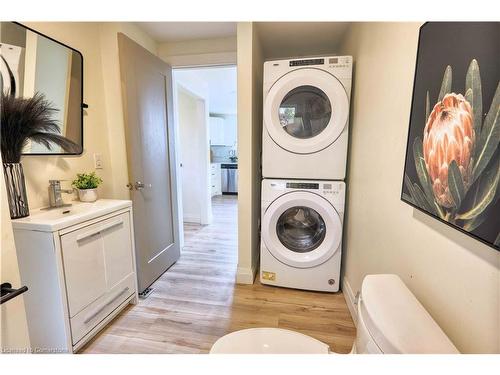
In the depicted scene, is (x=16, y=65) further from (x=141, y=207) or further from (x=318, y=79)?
(x=318, y=79)

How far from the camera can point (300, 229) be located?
78.3 inches

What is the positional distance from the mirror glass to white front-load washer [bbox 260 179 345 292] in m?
1.44

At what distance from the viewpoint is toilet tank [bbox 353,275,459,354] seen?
21.7 inches

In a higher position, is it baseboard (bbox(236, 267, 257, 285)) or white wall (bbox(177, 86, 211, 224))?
white wall (bbox(177, 86, 211, 224))

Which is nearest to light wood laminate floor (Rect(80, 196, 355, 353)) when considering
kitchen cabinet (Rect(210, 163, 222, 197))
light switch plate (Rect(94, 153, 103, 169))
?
light switch plate (Rect(94, 153, 103, 169))

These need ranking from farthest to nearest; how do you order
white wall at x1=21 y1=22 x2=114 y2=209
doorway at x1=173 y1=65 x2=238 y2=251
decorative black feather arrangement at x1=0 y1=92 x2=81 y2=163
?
doorway at x1=173 y1=65 x2=238 y2=251 < white wall at x1=21 y1=22 x2=114 y2=209 < decorative black feather arrangement at x1=0 y1=92 x2=81 y2=163

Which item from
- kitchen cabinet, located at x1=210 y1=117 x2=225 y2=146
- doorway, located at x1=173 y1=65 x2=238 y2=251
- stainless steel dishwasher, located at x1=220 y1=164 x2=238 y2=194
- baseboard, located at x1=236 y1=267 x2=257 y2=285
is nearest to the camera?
baseboard, located at x1=236 y1=267 x2=257 y2=285

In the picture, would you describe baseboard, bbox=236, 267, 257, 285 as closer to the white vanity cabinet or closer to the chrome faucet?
the white vanity cabinet

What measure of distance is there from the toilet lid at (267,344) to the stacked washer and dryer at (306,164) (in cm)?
103

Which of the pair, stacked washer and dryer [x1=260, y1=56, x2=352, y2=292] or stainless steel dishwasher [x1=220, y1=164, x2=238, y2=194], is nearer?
stacked washer and dryer [x1=260, y1=56, x2=352, y2=292]

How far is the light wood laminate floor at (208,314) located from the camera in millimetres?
1406

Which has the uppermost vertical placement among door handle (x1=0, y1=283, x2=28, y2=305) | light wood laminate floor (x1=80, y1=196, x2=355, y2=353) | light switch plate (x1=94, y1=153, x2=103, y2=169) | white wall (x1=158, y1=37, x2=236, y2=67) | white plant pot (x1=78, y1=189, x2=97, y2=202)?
white wall (x1=158, y1=37, x2=236, y2=67)

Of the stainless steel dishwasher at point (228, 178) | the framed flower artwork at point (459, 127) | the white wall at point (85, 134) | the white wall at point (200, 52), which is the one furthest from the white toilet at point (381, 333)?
the stainless steel dishwasher at point (228, 178)
